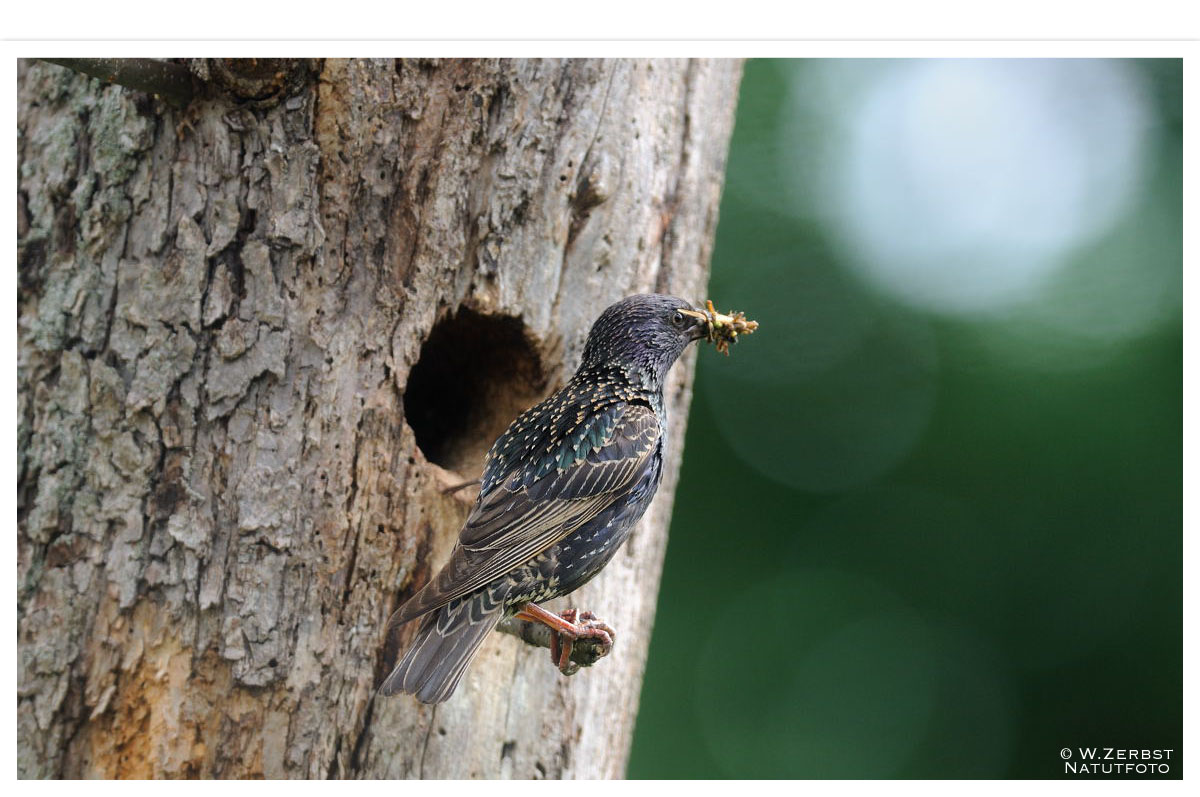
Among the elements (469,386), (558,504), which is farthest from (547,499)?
(469,386)

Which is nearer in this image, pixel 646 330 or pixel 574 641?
pixel 574 641

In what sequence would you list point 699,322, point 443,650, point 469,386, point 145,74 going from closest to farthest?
point 443,650, point 145,74, point 699,322, point 469,386

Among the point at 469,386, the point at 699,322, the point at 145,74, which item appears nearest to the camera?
the point at 145,74

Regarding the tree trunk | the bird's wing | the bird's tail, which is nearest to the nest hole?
the tree trunk

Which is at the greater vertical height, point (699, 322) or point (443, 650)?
point (699, 322)

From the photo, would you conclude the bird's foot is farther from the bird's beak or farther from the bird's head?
the bird's beak

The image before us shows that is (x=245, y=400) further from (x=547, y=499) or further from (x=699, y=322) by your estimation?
(x=699, y=322)
